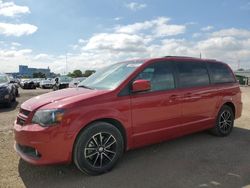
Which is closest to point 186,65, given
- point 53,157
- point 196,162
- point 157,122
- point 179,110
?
point 179,110

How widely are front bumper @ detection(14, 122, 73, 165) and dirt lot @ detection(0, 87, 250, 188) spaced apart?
37 cm

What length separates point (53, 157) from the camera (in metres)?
3.86

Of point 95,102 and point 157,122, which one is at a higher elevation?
point 95,102

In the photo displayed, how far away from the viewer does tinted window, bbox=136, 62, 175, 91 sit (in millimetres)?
4848

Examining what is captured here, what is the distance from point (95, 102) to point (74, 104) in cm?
33

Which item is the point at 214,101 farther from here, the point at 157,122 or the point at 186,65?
the point at 157,122

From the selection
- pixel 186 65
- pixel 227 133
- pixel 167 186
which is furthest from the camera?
pixel 227 133

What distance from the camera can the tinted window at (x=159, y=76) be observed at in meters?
4.85

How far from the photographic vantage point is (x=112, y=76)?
4.97 metres

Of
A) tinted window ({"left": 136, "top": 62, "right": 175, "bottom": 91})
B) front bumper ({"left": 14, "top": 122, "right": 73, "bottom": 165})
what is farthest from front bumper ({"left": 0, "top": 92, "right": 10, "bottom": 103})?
tinted window ({"left": 136, "top": 62, "right": 175, "bottom": 91})

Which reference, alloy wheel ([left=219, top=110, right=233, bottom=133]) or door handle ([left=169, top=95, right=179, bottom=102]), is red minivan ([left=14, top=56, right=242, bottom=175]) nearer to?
door handle ([left=169, top=95, right=179, bottom=102])

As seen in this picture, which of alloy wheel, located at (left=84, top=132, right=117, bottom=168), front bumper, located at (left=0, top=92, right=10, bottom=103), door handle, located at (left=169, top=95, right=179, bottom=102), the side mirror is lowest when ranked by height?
alloy wheel, located at (left=84, top=132, right=117, bottom=168)

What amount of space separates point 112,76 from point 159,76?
858 mm

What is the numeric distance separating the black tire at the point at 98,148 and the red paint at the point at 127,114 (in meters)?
0.12
